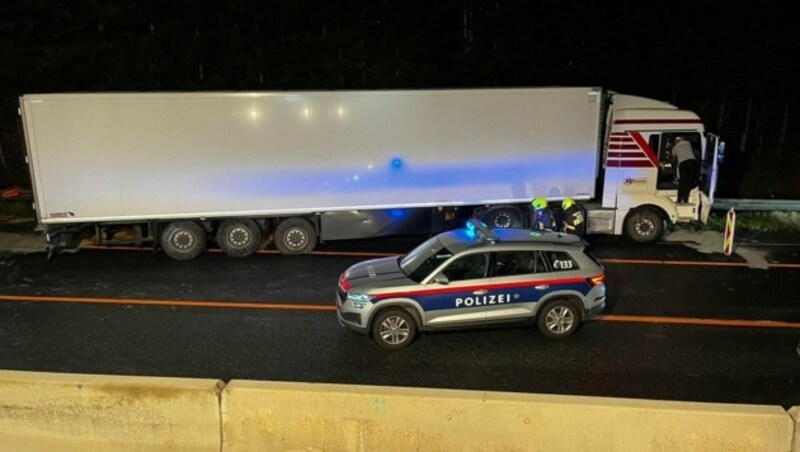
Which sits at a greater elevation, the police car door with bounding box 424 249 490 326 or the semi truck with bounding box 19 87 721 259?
the semi truck with bounding box 19 87 721 259

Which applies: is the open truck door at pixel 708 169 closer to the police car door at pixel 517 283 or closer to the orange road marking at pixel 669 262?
the orange road marking at pixel 669 262

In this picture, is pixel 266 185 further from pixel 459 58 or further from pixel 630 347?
pixel 459 58

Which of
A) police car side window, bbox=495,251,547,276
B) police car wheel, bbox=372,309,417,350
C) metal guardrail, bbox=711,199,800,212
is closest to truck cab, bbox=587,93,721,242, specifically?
Answer: metal guardrail, bbox=711,199,800,212

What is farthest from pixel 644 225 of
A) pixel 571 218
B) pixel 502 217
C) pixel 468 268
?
pixel 468 268

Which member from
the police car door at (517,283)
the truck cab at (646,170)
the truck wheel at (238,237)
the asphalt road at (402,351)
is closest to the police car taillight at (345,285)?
the asphalt road at (402,351)

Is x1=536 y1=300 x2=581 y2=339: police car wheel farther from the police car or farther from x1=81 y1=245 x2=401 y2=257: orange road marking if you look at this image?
x1=81 y1=245 x2=401 y2=257: orange road marking

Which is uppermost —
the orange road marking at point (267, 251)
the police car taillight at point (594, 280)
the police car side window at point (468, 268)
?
the police car side window at point (468, 268)

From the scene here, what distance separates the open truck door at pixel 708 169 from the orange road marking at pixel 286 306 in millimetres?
4709

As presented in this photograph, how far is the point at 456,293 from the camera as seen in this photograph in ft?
29.7

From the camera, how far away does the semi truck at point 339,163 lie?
41.6ft

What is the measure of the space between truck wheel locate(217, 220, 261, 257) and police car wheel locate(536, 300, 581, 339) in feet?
Result: 21.1

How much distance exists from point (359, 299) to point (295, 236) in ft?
16.5

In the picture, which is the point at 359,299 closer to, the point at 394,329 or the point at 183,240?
the point at 394,329

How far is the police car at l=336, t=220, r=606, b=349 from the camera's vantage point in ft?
29.7
